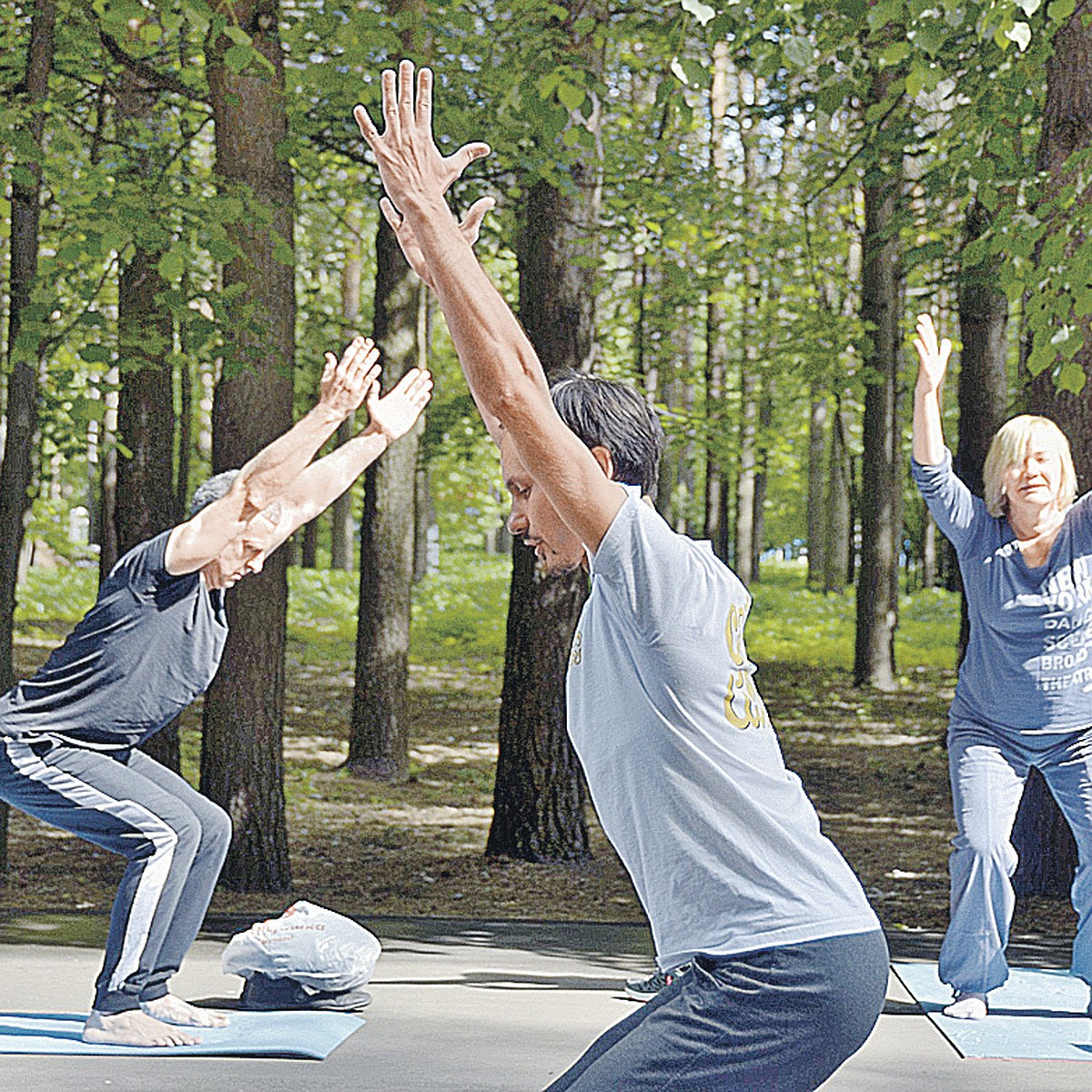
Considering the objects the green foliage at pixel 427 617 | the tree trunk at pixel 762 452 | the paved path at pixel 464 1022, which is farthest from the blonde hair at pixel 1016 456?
the green foliage at pixel 427 617

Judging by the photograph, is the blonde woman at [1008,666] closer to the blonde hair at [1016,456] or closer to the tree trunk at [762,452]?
the blonde hair at [1016,456]

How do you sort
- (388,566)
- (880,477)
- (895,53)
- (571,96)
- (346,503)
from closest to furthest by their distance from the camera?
(895,53) → (571,96) → (388,566) → (880,477) → (346,503)

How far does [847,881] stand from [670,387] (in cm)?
2357

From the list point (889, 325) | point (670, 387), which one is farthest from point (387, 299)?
point (670, 387)

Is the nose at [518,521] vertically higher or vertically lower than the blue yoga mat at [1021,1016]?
higher

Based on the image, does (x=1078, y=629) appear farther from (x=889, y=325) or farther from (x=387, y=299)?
(x=889, y=325)

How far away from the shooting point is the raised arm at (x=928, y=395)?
6234 mm

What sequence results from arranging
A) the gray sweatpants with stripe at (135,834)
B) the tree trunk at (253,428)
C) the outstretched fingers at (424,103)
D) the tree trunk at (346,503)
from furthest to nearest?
the tree trunk at (346,503) < the tree trunk at (253,428) < the gray sweatpants with stripe at (135,834) < the outstretched fingers at (424,103)

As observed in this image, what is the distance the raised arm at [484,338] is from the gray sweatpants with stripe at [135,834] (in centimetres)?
301

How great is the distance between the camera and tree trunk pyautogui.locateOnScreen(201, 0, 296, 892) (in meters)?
8.87

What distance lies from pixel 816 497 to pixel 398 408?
2301 cm

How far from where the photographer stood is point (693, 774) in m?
2.58

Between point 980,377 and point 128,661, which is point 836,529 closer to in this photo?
point 980,377

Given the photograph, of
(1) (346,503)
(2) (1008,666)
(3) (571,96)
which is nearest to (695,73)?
(3) (571,96)
